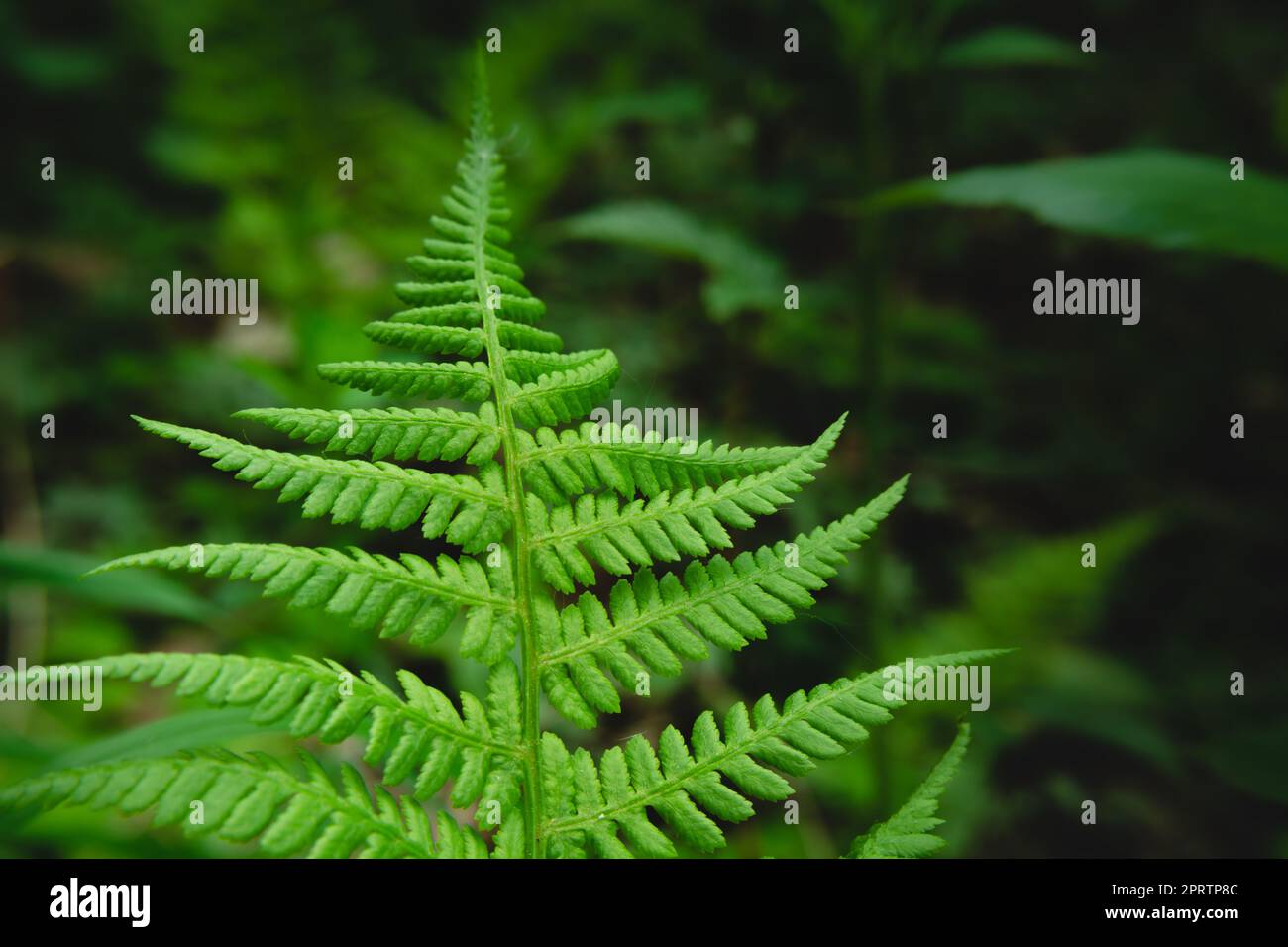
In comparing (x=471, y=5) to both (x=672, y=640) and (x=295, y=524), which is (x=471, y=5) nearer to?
(x=295, y=524)

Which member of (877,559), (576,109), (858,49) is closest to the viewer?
(877,559)

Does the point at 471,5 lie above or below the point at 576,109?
above

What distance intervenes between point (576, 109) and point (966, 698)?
2.06 m

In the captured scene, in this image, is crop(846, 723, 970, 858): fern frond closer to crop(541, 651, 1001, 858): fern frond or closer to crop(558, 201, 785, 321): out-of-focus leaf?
crop(541, 651, 1001, 858): fern frond

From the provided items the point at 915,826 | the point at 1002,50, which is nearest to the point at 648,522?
the point at 915,826

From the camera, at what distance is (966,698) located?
214 cm

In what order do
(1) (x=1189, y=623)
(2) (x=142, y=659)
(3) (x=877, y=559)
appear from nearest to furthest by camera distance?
(2) (x=142, y=659) → (3) (x=877, y=559) → (1) (x=1189, y=623)

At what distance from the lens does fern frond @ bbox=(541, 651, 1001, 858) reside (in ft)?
2.19

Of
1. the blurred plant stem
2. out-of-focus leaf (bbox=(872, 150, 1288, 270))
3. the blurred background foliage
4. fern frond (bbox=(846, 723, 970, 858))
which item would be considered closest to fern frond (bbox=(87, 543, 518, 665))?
fern frond (bbox=(846, 723, 970, 858))

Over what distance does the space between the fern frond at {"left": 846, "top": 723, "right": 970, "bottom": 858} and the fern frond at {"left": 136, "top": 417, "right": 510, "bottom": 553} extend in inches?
15.2

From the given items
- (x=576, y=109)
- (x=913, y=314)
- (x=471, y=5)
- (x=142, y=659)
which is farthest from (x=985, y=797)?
(x=471, y=5)

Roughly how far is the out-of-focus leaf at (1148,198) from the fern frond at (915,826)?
33.2 inches

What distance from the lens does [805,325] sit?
2457 millimetres
